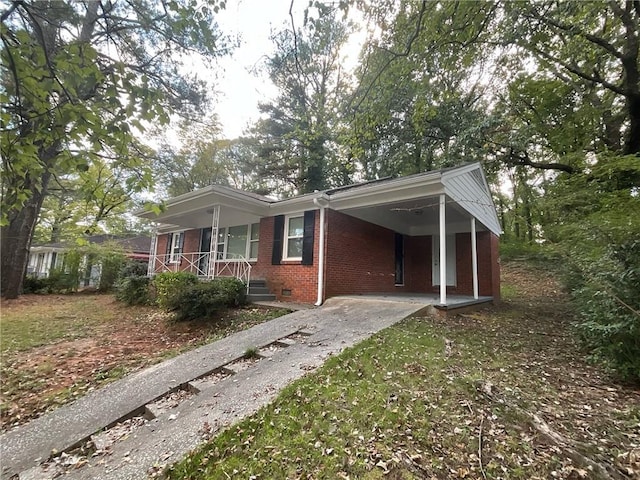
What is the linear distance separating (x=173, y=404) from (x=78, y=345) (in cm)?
417

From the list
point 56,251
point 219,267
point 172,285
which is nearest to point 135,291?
point 219,267

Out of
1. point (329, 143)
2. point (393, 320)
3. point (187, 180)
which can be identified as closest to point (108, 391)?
point (393, 320)

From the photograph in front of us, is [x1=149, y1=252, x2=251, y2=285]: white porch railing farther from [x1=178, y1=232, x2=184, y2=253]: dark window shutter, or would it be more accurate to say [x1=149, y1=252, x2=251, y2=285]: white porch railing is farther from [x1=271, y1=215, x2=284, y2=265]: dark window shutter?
[x1=271, y1=215, x2=284, y2=265]: dark window shutter

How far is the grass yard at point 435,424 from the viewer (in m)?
2.33

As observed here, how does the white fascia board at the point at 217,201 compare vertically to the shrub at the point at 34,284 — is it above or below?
above

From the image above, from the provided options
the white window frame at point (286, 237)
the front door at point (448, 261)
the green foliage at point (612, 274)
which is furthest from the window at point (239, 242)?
the green foliage at point (612, 274)

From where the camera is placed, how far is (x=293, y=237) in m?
9.29

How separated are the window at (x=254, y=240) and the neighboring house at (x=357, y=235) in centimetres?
4

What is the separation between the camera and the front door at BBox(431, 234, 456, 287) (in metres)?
11.4

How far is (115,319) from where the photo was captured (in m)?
8.56

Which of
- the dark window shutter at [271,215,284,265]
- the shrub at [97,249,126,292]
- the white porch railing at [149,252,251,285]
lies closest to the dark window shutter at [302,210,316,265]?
the dark window shutter at [271,215,284,265]

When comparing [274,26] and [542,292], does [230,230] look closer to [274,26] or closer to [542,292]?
[274,26]

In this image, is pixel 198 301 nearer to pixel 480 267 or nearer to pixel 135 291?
pixel 135 291

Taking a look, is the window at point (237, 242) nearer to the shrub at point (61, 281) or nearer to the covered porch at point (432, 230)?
the covered porch at point (432, 230)
